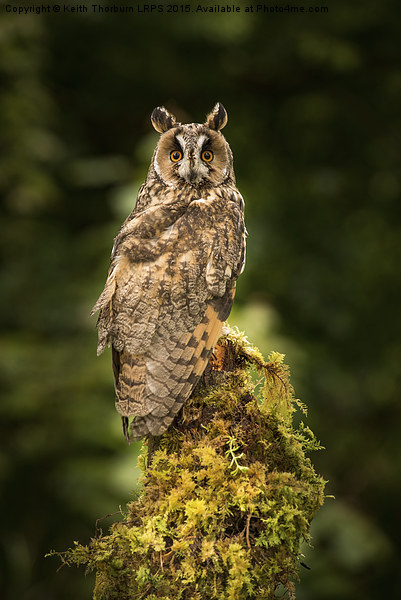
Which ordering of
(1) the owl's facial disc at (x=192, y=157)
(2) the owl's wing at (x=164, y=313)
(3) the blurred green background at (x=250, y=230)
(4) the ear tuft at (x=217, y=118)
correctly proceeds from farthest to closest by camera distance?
(3) the blurred green background at (x=250, y=230)
(4) the ear tuft at (x=217, y=118)
(1) the owl's facial disc at (x=192, y=157)
(2) the owl's wing at (x=164, y=313)

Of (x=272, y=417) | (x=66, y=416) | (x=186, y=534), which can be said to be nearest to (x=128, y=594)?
(x=186, y=534)

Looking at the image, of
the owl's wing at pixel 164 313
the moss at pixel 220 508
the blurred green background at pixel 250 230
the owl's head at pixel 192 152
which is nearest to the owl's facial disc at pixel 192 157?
the owl's head at pixel 192 152

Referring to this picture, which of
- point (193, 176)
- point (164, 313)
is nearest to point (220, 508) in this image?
point (164, 313)

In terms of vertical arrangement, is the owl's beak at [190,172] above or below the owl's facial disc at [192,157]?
below

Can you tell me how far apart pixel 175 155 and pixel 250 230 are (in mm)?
3114

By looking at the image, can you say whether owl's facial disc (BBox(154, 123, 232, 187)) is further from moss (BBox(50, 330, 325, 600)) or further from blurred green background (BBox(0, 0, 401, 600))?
blurred green background (BBox(0, 0, 401, 600))

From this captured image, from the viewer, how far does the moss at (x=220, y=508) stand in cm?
240

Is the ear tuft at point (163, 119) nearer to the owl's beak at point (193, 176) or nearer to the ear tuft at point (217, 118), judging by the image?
the ear tuft at point (217, 118)

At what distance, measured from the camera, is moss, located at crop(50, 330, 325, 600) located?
2398mm

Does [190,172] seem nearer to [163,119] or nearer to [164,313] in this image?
[163,119]

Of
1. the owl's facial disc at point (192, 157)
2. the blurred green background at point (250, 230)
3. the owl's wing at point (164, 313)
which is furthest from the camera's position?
the blurred green background at point (250, 230)

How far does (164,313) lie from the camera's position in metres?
2.83

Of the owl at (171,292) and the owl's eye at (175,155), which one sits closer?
the owl at (171,292)

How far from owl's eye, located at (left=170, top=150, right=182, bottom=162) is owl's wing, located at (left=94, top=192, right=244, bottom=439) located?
0.35 metres
